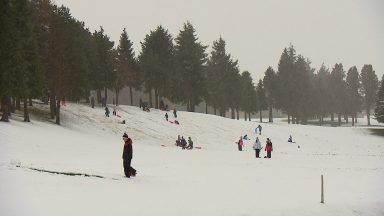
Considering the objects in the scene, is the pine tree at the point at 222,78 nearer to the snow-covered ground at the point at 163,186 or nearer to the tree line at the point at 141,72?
the tree line at the point at 141,72

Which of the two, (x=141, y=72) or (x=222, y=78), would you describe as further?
(x=222, y=78)

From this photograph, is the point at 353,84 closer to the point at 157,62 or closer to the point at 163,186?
the point at 157,62

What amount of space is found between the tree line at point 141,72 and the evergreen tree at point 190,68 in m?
0.16

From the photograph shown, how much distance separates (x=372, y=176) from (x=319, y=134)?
38962 millimetres

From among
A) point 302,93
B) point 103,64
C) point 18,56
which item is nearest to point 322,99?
point 302,93

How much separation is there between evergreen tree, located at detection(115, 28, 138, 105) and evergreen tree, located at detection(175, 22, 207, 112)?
714cm

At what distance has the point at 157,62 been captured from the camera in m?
63.5

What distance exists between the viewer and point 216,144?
46531mm

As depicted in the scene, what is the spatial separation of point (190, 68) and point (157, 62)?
5804mm

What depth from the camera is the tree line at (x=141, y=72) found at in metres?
35.2

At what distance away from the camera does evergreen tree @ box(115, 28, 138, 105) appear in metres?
63.8

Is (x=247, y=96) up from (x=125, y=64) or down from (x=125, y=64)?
down

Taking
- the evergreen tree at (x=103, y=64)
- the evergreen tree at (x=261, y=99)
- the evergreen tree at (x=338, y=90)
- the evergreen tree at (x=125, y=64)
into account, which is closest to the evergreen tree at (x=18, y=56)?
the evergreen tree at (x=103, y=64)

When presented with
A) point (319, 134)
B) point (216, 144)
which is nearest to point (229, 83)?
point (319, 134)
